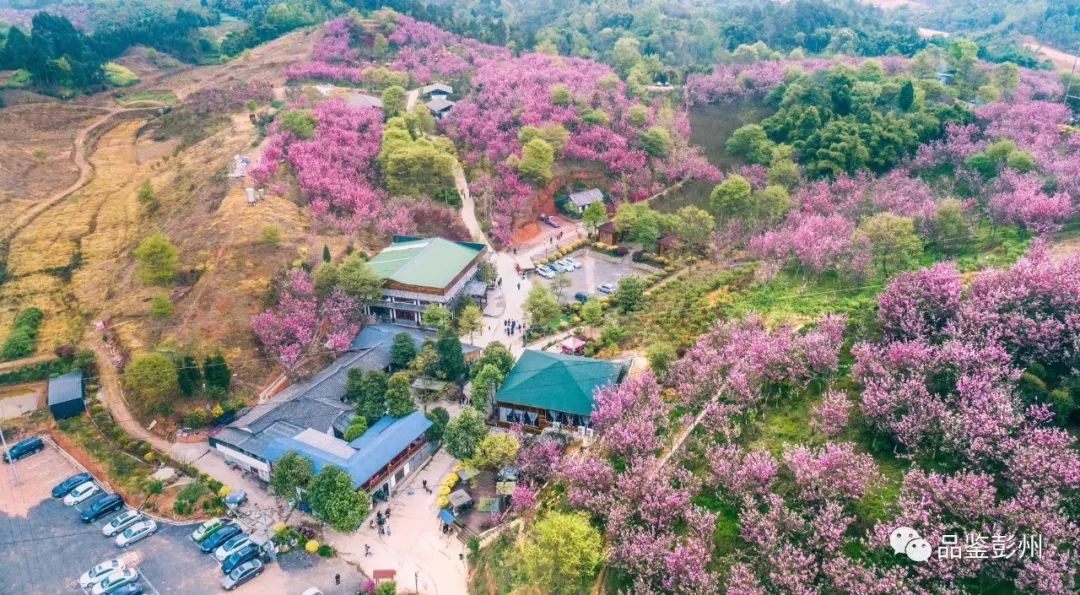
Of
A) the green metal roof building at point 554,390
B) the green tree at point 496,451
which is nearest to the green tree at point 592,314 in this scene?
the green metal roof building at point 554,390

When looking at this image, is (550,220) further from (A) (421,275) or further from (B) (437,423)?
(B) (437,423)

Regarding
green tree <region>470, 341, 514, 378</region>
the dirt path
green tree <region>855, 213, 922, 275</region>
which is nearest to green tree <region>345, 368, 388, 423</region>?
green tree <region>470, 341, 514, 378</region>

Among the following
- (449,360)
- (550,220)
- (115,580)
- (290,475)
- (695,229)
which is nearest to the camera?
(115,580)

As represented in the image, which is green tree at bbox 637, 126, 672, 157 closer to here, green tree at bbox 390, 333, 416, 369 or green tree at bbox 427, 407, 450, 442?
green tree at bbox 390, 333, 416, 369

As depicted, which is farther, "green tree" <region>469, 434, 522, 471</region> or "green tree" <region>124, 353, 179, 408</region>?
"green tree" <region>124, 353, 179, 408</region>

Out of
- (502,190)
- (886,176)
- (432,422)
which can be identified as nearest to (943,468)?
(432,422)

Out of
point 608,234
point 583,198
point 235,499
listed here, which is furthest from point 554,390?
point 583,198

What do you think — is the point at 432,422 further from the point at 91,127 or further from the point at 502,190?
the point at 91,127
